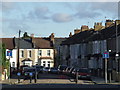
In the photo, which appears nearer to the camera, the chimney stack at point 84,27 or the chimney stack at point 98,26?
the chimney stack at point 98,26

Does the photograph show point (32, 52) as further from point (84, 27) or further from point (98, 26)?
point (98, 26)

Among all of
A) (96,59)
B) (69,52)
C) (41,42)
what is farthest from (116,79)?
(41,42)

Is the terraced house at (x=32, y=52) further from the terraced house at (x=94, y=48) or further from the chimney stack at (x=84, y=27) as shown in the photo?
the chimney stack at (x=84, y=27)

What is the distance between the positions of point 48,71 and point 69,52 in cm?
1431

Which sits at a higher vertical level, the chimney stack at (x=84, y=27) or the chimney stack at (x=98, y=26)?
the chimney stack at (x=84, y=27)

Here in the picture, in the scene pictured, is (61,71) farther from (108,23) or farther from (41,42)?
(41,42)

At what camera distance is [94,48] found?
63.2m

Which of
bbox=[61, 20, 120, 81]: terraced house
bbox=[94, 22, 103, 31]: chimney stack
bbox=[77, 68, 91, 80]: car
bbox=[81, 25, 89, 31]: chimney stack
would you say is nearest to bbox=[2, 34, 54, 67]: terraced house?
bbox=[61, 20, 120, 81]: terraced house

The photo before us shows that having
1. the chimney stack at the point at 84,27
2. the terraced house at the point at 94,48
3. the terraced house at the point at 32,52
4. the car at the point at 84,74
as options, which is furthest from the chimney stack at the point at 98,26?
the car at the point at 84,74

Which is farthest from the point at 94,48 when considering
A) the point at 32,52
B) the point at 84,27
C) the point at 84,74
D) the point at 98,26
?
the point at 32,52

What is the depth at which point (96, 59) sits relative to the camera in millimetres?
58719

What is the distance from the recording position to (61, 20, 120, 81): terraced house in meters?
50.8

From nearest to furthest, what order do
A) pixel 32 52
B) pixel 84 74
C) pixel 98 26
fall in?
pixel 84 74
pixel 98 26
pixel 32 52

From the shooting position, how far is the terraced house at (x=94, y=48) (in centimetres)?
5078
